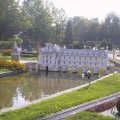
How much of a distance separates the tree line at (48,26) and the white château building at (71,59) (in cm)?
2329

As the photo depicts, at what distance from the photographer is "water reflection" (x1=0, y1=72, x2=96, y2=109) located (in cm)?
3132

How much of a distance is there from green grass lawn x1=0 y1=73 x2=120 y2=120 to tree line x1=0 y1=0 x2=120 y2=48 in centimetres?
4273

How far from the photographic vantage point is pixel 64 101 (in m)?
24.7

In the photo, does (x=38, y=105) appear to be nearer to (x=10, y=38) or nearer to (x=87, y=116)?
(x=87, y=116)

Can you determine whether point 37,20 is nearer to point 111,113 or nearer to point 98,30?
point 98,30

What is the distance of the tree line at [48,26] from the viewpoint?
75.2m

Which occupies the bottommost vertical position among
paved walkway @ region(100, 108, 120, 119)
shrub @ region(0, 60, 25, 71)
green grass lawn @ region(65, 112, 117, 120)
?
paved walkway @ region(100, 108, 120, 119)

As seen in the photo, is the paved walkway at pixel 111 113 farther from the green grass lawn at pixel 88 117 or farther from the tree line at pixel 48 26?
the tree line at pixel 48 26

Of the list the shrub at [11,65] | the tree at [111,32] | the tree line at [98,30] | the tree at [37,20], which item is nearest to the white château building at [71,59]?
the shrub at [11,65]

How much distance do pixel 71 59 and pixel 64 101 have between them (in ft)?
92.4

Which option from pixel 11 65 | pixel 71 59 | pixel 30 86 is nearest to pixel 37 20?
pixel 71 59

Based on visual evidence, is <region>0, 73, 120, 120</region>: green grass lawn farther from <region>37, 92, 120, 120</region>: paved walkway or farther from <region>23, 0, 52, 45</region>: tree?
<region>23, 0, 52, 45</region>: tree

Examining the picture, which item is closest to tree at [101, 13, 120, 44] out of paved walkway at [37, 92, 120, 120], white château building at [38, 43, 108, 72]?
white château building at [38, 43, 108, 72]

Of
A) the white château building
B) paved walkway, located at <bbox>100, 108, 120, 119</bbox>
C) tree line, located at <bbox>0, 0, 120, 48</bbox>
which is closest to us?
paved walkway, located at <bbox>100, 108, 120, 119</bbox>
